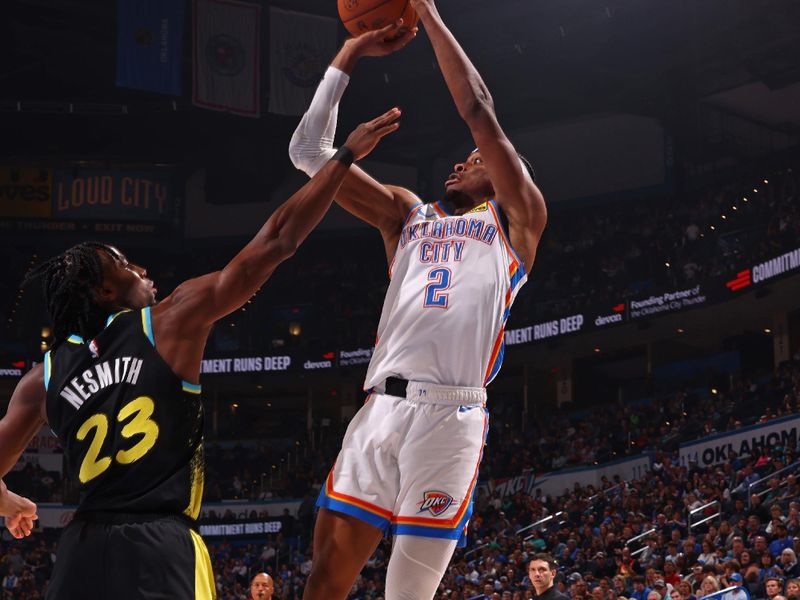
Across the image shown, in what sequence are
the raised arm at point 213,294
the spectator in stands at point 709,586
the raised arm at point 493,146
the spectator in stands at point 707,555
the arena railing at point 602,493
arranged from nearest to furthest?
the raised arm at point 213,294, the raised arm at point 493,146, the spectator in stands at point 709,586, the spectator in stands at point 707,555, the arena railing at point 602,493

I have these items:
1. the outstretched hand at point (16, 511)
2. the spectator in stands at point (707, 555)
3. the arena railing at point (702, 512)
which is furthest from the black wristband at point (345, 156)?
the arena railing at point (702, 512)

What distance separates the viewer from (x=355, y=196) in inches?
189

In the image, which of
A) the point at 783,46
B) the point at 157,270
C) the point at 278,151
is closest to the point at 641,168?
the point at 783,46

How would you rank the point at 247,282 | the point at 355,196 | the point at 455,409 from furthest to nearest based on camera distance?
the point at 355,196
the point at 455,409
the point at 247,282

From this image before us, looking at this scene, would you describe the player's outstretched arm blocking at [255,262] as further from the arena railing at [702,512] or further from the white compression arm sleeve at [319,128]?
the arena railing at [702,512]

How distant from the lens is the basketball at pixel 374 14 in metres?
4.85

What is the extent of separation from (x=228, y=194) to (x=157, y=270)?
3284 mm

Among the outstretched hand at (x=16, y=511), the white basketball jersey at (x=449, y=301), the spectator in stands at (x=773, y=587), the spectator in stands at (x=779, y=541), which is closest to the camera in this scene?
the outstretched hand at (x=16, y=511)

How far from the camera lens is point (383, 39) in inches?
187

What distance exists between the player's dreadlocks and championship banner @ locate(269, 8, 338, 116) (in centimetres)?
2061

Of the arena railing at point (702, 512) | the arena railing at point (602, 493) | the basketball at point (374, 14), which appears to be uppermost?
the basketball at point (374, 14)

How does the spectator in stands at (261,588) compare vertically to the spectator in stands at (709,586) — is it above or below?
above

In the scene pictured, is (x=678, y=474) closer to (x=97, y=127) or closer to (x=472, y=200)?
(x=472, y=200)

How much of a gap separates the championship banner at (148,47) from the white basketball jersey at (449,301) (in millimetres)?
19389
